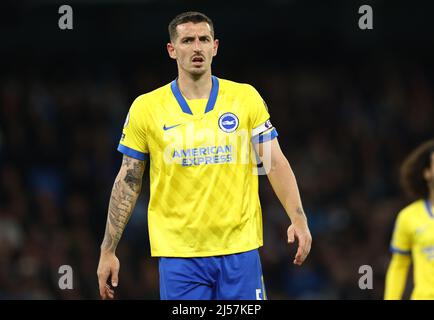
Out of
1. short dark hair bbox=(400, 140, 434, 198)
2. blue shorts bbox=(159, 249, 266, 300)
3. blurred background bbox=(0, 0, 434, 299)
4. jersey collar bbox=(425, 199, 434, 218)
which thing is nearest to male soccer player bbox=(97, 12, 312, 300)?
blue shorts bbox=(159, 249, 266, 300)

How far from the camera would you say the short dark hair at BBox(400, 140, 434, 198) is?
8250 millimetres

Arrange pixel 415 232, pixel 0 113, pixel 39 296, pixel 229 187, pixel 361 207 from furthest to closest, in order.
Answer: pixel 0 113 < pixel 361 207 < pixel 39 296 < pixel 415 232 < pixel 229 187

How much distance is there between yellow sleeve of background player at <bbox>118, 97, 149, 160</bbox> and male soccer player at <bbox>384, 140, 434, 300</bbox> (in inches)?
99.7

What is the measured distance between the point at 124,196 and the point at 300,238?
1.14 meters

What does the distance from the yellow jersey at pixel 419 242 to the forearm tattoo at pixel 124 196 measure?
2503 mm

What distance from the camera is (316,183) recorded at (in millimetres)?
13773

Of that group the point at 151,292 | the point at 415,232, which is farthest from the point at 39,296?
the point at 415,232

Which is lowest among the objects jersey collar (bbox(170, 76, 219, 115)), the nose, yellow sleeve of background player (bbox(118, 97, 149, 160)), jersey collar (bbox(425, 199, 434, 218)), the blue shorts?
the blue shorts

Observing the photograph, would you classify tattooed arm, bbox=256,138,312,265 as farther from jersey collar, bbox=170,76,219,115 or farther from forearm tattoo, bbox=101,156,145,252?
forearm tattoo, bbox=101,156,145,252

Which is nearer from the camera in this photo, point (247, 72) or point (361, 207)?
point (361, 207)

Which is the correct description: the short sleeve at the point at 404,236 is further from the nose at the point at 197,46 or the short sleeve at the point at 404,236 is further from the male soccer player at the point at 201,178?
the nose at the point at 197,46

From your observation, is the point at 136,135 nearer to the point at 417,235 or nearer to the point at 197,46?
the point at 197,46

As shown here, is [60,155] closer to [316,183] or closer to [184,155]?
[316,183]

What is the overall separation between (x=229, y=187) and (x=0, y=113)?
891cm
